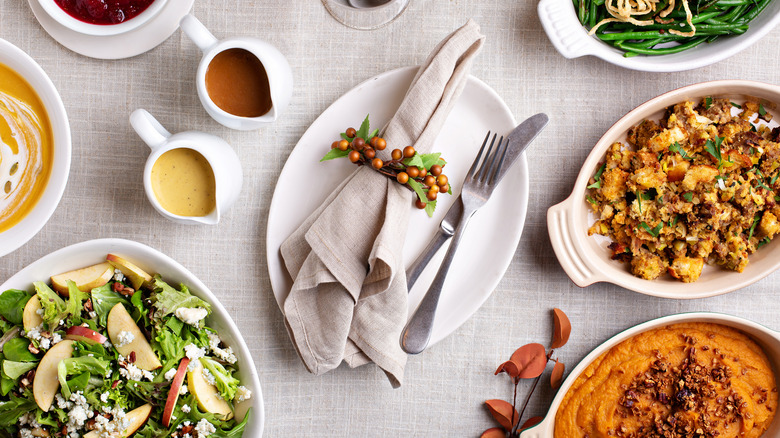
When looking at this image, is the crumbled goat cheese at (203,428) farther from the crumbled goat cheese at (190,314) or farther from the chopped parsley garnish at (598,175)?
the chopped parsley garnish at (598,175)

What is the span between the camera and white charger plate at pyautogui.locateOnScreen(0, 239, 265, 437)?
1.67 m

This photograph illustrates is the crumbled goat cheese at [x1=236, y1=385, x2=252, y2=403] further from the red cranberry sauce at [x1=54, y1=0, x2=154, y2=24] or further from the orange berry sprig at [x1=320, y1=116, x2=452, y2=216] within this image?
the red cranberry sauce at [x1=54, y1=0, x2=154, y2=24]

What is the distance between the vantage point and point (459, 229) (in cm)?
174

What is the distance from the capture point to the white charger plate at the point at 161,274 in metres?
1.67

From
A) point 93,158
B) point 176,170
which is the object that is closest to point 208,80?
point 176,170

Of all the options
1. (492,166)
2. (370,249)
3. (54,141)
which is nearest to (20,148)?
(54,141)

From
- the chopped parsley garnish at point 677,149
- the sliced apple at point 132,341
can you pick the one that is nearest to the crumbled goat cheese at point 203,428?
the sliced apple at point 132,341

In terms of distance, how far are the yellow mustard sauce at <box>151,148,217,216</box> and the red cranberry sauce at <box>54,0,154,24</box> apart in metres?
0.48

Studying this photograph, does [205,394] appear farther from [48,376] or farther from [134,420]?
[48,376]

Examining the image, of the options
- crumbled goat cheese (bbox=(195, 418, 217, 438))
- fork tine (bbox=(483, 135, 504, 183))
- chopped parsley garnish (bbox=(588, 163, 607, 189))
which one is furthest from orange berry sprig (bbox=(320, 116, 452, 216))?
crumbled goat cheese (bbox=(195, 418, 217, 438))

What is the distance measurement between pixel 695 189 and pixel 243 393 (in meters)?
1.63

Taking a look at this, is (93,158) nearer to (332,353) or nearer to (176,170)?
(176,170)

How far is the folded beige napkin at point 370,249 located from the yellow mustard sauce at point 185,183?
34 centimetres

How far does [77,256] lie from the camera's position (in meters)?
1.70
